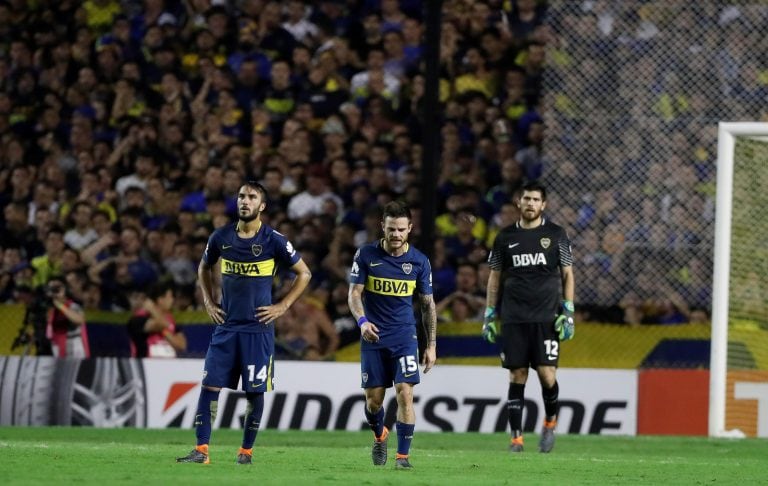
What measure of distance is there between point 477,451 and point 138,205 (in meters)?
5.96

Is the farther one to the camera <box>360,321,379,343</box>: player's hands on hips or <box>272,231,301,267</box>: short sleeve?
→ <box>272,231,301,267</box>: short sleeve

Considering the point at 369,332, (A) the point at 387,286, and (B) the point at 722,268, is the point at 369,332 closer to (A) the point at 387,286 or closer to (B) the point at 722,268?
(A) the point at 387,286

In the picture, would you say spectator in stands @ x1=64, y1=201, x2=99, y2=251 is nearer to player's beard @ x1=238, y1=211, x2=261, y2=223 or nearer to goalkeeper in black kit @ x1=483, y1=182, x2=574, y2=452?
goalkeeper in black kit @ x1=483, y1=182, x2=574, y2=452

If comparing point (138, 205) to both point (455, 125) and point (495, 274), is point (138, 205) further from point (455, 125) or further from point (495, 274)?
point (495, 274)

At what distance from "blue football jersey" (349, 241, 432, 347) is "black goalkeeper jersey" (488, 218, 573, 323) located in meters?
2.55

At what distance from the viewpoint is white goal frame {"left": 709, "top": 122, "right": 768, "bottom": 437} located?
1352cm

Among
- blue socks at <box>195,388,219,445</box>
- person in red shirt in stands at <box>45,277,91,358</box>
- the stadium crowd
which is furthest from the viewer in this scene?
the stadium crowd

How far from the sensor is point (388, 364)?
9.05m

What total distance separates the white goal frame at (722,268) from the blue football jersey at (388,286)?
5388 millimetres

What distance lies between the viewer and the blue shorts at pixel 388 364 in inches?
351

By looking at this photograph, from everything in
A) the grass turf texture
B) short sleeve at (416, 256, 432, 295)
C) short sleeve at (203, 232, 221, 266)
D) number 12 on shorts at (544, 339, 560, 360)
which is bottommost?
the grass turf texture

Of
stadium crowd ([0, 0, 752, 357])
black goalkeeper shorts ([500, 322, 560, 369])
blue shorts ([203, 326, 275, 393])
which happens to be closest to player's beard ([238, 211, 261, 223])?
blue shorts ([203, 326, 275, 393])

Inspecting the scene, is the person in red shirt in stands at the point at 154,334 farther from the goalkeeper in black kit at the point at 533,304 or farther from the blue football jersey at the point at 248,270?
the blue football jersey at the point at 248,270

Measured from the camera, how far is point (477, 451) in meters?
11.7
